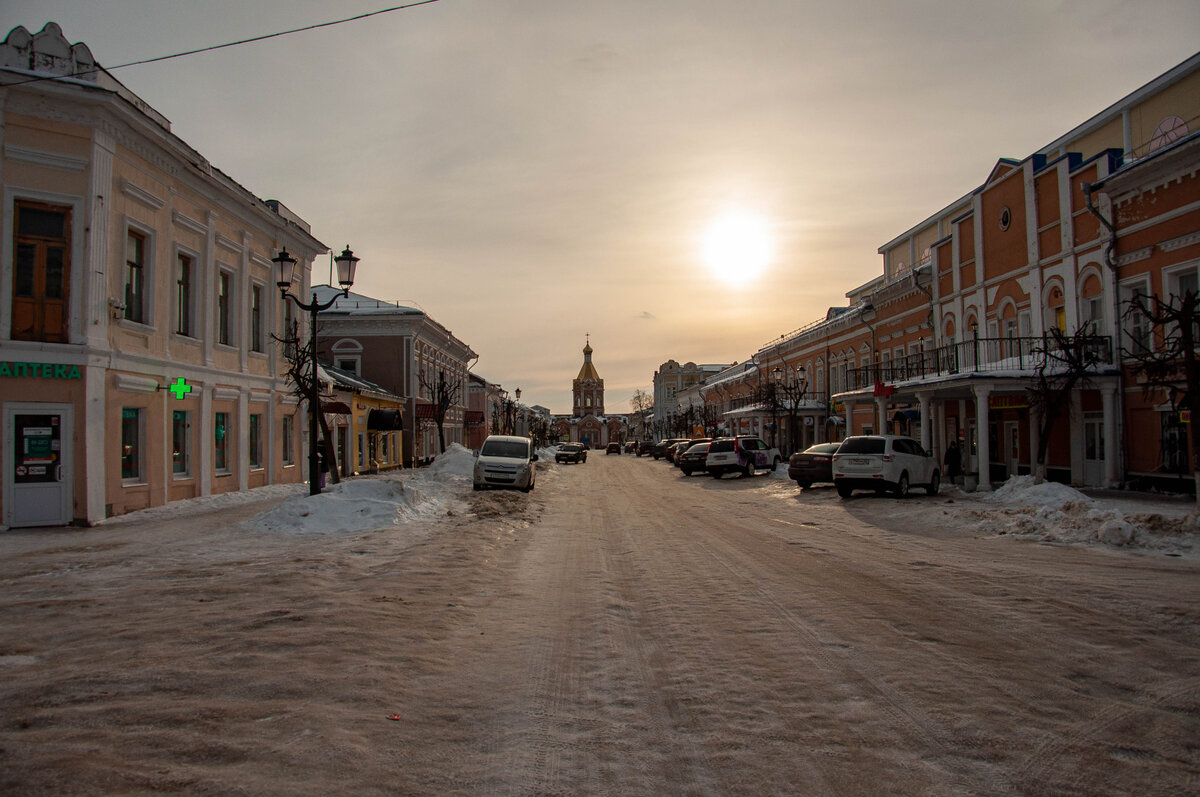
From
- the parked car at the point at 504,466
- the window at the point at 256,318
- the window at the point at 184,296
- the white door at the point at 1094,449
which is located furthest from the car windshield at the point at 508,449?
the white door at the point at 1094,449

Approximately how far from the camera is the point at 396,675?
5.59 meters

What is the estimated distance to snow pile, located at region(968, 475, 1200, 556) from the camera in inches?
458

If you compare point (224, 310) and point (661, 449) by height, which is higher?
point (224, 310)

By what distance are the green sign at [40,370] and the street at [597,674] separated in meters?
4.80

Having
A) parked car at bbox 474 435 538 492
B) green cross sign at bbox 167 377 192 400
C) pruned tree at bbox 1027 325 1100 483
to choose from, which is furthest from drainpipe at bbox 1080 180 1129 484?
green cross sign at bbox 167 377 192 400

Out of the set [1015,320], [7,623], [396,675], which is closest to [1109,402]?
[1015,320]

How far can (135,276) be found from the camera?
17.0 m

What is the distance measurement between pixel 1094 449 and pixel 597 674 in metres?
22.2

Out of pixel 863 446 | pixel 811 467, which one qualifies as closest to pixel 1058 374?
pixel 863 446

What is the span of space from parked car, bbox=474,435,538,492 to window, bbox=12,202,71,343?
12021 millimetres

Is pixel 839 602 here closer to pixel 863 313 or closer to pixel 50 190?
pixel 50 190

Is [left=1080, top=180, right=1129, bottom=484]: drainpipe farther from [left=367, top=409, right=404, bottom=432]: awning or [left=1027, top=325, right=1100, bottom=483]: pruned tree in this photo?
[left=367, top=409, right=404, bottom=432]: awning

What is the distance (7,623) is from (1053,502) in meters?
17.7

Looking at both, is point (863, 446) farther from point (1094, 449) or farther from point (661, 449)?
point (661, 449)
